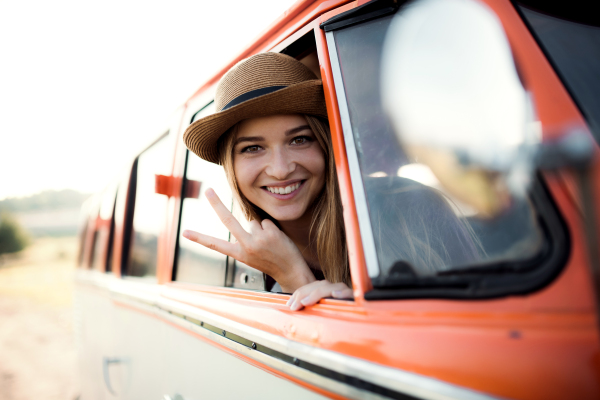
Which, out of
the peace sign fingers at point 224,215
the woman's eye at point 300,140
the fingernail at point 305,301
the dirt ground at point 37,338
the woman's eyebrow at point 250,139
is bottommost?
the dirt ground at point 37,338

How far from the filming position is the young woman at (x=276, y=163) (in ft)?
4.16

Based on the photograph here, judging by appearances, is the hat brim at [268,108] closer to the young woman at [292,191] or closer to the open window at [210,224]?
the young woman at [292,191]

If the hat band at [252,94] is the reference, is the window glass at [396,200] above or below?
below

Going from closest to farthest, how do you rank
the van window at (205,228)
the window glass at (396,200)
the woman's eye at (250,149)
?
the window glass at (396,200) < the woman's eye at (250,149) < the van window at (205,228)

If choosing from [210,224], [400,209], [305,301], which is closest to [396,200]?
[400,209]

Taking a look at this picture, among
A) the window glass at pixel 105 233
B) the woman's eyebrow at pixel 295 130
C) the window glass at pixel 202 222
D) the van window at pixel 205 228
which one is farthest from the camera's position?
the window glass at pixel 105 233

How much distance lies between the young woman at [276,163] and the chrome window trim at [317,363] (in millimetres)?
256

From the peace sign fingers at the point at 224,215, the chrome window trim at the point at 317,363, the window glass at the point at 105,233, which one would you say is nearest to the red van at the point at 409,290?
the chrome window trim at the point at 317,363

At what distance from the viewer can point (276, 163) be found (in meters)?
1.41

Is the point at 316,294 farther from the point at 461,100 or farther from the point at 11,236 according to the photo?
the point at 11,236

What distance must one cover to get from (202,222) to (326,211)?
759mm

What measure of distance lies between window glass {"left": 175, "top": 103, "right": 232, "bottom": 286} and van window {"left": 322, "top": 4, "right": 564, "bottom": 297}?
0.89 meters

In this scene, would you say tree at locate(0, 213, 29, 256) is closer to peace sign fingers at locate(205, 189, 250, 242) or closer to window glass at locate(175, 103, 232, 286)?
window glass at locate(175, 103, 232, 286)

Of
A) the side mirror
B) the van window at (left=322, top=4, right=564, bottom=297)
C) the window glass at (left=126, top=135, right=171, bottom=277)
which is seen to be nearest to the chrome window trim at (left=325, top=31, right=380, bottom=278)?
the van window at (left=322, top=4, right=564, bottom=297)
